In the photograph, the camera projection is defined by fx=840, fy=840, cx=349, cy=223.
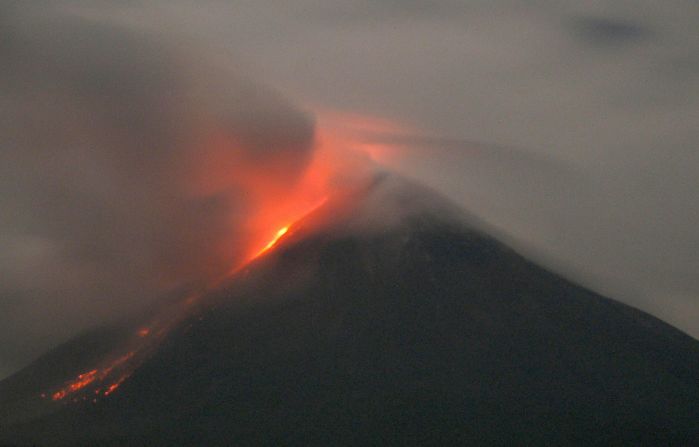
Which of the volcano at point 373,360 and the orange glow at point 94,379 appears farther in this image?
the orange glow at point 94,379

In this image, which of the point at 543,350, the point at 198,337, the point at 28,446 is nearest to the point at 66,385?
the point at 198,337

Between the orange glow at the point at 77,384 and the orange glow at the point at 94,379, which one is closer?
the orange glow at the point at 77,384

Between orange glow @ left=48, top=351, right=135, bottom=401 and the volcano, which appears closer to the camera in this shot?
the volcano

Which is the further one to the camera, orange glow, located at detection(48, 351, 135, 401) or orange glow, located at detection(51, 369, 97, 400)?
orange glow, located at detection(48, 351, 135, 401)

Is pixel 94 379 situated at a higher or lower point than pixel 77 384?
higher

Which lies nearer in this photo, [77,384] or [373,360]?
[77,384]

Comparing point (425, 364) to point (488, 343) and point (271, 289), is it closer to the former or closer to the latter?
point (488, 343)

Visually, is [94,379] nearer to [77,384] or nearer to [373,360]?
[77,384]

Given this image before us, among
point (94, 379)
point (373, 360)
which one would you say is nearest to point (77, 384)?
point (94, 379)
